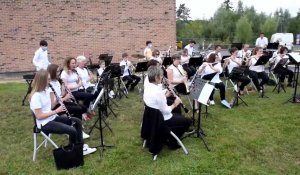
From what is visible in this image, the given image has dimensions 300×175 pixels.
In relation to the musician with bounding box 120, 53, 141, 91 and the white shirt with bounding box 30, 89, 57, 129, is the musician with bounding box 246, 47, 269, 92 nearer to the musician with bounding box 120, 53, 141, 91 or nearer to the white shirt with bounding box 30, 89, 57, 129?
the musician with bounding box 120, 53, 141, 91

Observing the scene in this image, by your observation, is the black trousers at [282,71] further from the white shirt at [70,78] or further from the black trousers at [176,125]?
the white shirt at [70,78]

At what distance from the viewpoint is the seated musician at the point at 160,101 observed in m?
5.62

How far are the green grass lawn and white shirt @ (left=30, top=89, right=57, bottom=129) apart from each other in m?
0.79

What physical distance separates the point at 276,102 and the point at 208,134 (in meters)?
3.73

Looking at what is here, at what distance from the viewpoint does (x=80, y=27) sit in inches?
656

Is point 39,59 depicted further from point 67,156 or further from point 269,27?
point 269,27

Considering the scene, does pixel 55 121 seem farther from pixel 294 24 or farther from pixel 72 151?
pixel 294 24

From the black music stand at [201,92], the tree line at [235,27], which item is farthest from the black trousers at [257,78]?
the tree line at [235,27]

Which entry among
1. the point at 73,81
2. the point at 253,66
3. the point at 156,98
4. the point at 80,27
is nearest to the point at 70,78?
the point at 73,81

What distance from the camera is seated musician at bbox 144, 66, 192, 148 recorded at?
18.4 ft

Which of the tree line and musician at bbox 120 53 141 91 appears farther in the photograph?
the tree line

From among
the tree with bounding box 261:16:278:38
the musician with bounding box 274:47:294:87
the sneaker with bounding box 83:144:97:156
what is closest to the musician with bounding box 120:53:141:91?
the musician with bounding box 274:47:294:87

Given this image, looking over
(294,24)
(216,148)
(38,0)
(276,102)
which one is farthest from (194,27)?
(216,148)

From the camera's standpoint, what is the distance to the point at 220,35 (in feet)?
171
